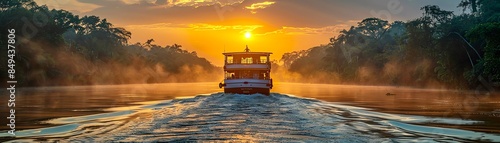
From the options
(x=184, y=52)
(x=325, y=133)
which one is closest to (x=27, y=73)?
(x=325, y=133)

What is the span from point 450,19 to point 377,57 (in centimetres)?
3694

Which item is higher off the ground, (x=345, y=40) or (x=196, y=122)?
(x=345, y=40)

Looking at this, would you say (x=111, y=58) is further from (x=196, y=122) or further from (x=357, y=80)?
(x=196, y=122)

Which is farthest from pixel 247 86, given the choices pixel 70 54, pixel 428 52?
pixel 70 54

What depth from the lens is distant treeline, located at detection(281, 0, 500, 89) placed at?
47719 millimetres

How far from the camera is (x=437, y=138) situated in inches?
484

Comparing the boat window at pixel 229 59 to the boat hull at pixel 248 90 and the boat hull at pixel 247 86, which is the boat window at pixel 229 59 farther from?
the boat hull at pixel 248 90

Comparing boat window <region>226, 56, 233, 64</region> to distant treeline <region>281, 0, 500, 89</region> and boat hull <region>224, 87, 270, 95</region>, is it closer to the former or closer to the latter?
boat hull <region>224, 87, 270, 95</region>

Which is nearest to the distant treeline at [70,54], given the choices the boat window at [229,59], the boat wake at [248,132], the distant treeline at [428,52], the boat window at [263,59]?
the boat window at [229,59]

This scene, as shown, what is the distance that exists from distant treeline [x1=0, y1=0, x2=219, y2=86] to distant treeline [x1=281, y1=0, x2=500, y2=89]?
51943mm

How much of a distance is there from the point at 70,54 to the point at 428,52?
190 ft

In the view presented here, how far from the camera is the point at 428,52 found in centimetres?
6538

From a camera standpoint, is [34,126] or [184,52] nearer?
[34,126]

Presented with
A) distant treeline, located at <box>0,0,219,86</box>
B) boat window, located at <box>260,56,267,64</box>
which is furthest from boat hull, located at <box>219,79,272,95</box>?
distant treeline, located at <box>0,0,219,86</box>
